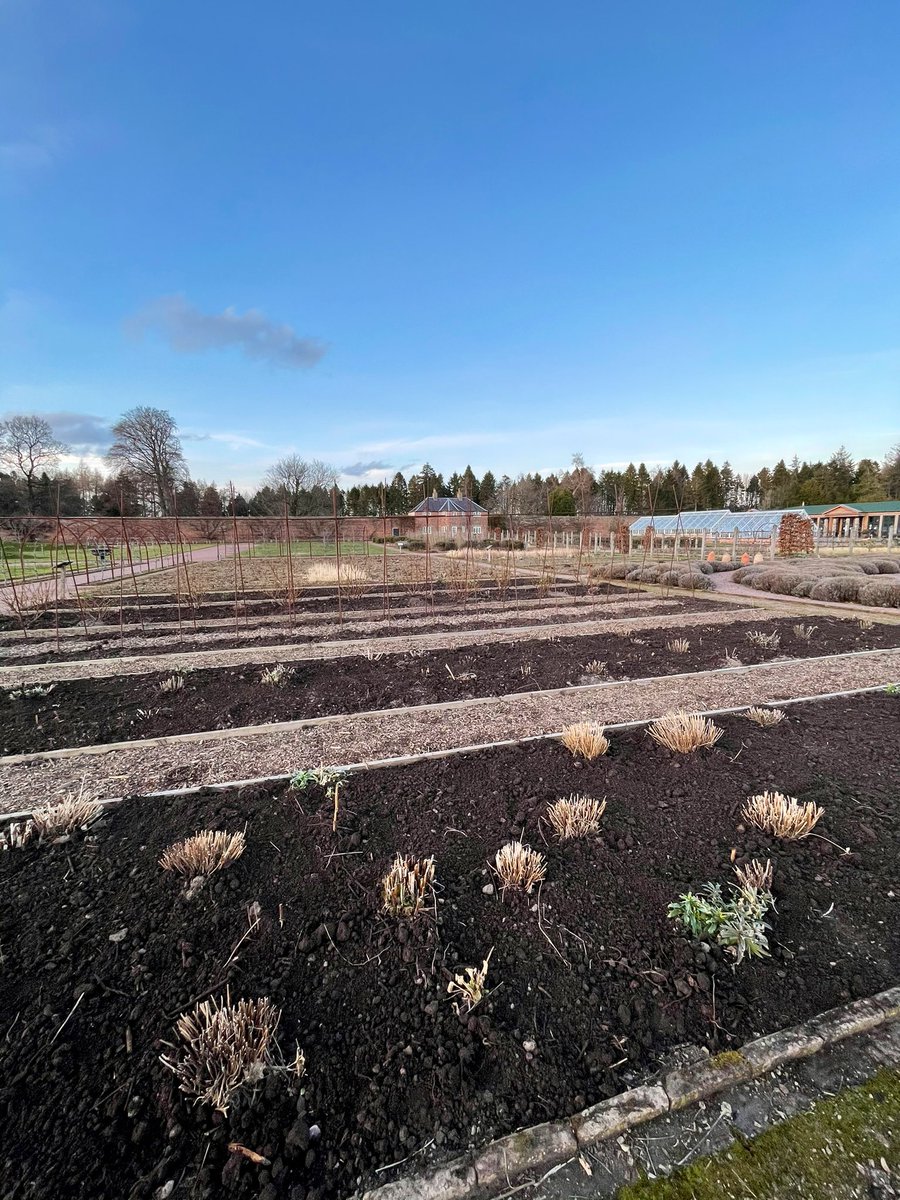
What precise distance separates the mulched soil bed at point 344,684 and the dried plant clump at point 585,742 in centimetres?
156

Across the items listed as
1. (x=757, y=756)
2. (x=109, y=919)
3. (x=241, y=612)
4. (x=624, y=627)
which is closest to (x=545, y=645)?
(x=624, y=627)

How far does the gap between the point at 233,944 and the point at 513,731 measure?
2589 mm

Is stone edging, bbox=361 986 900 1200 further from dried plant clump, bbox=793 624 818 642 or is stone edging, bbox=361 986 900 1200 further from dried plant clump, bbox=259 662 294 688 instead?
dried plant clump, bbox=793 624 818 642

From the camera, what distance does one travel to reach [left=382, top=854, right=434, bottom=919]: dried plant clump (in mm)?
2062

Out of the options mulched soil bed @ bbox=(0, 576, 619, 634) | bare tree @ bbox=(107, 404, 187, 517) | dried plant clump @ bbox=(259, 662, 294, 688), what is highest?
bare tree @ bbox=(107, 404, 187, 517)

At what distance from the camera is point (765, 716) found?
158 inches

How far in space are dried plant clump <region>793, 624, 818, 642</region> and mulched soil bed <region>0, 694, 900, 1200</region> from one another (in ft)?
15.6

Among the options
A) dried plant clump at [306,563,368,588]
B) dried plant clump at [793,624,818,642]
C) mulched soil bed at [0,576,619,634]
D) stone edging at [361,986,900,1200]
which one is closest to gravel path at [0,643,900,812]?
dried plant clump at [793,624,818,642]

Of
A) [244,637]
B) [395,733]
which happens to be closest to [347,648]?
[244,637]

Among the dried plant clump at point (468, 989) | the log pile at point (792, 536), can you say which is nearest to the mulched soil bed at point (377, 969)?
the dried plant clump at point (468, 989)

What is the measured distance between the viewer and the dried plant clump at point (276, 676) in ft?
17.3

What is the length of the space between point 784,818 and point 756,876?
Answer: 54 cm

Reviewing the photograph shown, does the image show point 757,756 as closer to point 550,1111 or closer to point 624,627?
point 550,1111

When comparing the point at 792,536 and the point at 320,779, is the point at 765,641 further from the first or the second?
the point at 792,536
